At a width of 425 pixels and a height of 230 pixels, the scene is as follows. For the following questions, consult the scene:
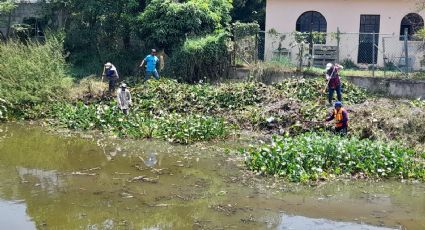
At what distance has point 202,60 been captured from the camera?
22594 millimetres

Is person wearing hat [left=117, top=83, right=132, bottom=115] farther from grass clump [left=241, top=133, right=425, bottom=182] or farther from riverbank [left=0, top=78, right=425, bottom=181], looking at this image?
grass clump [left=241, top=133, right=425, bottom=182]

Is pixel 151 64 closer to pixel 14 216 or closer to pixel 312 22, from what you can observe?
pixel 312 22

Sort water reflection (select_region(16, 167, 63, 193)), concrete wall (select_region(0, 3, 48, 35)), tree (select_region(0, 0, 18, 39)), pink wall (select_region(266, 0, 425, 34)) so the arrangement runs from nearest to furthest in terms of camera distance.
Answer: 1. water reflection (select_region(16, 167, 63, 193))
2. pink wall (select_region(266, 0, 425, 34))
3. tree (select_region(0, 0, 18, 39))
4. concrete wall (select_region(0, 3, 48, 35))

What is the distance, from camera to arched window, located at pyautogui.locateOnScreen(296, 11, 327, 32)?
2633cm

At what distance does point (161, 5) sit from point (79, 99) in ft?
19.3

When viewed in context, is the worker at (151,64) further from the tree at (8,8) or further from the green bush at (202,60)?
the tree at (8,8)

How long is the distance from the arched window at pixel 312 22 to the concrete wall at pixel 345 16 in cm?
25

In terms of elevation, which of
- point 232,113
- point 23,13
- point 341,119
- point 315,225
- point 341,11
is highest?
point 23,13

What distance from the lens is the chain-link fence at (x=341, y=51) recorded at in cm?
2211

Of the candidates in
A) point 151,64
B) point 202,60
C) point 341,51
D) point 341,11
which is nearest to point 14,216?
point 151,64

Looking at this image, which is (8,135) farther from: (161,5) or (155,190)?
(161,5)

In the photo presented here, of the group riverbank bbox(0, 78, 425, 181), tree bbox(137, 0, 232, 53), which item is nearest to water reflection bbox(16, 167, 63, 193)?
riverbank bbox(0, 78, 425, 181)

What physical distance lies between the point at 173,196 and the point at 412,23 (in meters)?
17.8

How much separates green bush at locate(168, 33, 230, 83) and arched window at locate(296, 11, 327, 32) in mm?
5298
